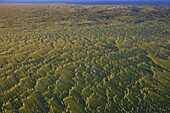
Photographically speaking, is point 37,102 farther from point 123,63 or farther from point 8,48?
point 8,48

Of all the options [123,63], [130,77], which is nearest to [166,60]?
[123,63]

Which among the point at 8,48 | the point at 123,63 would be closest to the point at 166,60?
the point at 123,63

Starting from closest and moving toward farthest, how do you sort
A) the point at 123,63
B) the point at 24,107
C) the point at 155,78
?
1. the point at 24,107
2. the point at 155,78
3. the point at 123,63

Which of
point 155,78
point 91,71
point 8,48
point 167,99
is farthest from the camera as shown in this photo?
point 8,48

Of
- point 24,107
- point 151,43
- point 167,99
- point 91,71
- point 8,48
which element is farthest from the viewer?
point 151,43

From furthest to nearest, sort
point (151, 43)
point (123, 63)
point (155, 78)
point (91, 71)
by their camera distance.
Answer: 1. point (151, 43)
2. point (123, 63)
3. point (91, 71)
4. point (155, 78)

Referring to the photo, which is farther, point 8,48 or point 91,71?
point 8,48

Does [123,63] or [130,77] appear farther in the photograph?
[123,63]

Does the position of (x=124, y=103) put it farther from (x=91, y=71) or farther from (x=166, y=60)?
(x=166, y=60)
